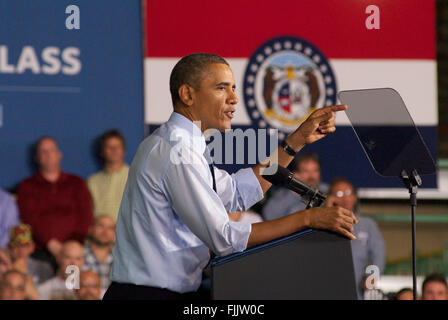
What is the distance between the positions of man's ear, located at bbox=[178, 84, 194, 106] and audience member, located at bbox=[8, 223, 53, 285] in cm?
311

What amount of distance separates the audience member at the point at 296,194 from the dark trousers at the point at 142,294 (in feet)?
10.5

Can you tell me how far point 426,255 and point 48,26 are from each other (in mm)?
3457

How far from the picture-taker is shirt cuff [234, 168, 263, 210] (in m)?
3.32

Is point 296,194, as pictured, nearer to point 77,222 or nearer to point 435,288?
point 435,288

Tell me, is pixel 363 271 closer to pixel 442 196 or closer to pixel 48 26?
pixel 442 196

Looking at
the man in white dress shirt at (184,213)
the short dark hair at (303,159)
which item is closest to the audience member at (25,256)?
the short dark hair at (303,159)

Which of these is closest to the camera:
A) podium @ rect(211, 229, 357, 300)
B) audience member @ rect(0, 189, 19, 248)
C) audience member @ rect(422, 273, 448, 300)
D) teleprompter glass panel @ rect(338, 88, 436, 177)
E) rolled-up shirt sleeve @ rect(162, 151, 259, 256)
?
podium @ rect(211, 229, 357, 300)

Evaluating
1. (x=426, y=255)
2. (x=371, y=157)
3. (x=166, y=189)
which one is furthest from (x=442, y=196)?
(x=166, y=189)

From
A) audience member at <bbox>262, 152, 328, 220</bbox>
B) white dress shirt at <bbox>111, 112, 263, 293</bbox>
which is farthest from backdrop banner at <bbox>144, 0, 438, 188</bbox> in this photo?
white dress shirt at <bbox>111, 112, 263, 293</bbox>

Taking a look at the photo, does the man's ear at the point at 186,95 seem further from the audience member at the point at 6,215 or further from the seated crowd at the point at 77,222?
the audience member at the point at 6,215

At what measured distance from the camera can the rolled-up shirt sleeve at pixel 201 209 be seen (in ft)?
9.11

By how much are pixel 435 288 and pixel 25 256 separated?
2668mm
